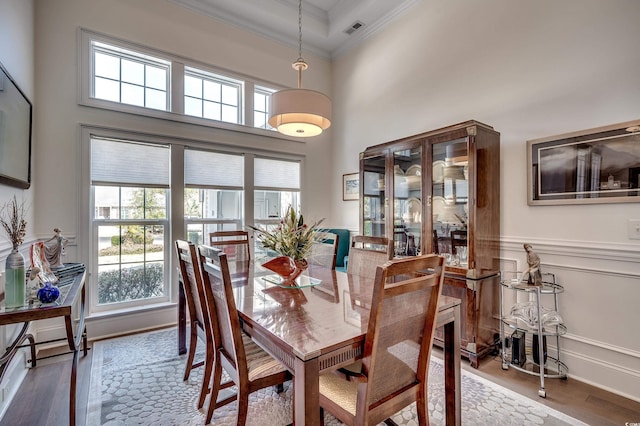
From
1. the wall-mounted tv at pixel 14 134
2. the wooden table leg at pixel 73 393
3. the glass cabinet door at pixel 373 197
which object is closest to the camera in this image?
the wooden table leg at pixel 73 393

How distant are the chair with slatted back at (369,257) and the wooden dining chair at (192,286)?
1.21 meters

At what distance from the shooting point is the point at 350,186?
14.6ft

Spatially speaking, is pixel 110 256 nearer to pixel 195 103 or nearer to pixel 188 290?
pixel 188 290

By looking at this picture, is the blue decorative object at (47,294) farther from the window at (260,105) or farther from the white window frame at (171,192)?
the window at (260,105)

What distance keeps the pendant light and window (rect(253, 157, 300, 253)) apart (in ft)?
5.47

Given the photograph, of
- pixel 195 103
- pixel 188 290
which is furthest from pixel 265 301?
pixel 195 103

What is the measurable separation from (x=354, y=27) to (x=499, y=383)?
4.32m

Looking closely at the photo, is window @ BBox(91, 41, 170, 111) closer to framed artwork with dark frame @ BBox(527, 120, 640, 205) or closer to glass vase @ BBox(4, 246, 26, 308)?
glass vase @ BBox(4, 246, 26, 308)

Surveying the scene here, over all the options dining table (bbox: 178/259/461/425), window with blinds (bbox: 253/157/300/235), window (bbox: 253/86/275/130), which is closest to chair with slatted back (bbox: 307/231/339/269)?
dining table (bbox: 178/259/461/425)

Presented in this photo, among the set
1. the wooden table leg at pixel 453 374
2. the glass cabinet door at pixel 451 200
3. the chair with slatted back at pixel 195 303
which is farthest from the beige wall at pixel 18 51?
the glass cabinet door at pixel 451 200

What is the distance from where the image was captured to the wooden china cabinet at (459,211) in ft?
8.29

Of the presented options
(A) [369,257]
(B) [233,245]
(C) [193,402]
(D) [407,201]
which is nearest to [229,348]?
(C) [193,402]

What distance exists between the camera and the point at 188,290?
2.12 m

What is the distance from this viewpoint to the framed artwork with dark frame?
2.07m
